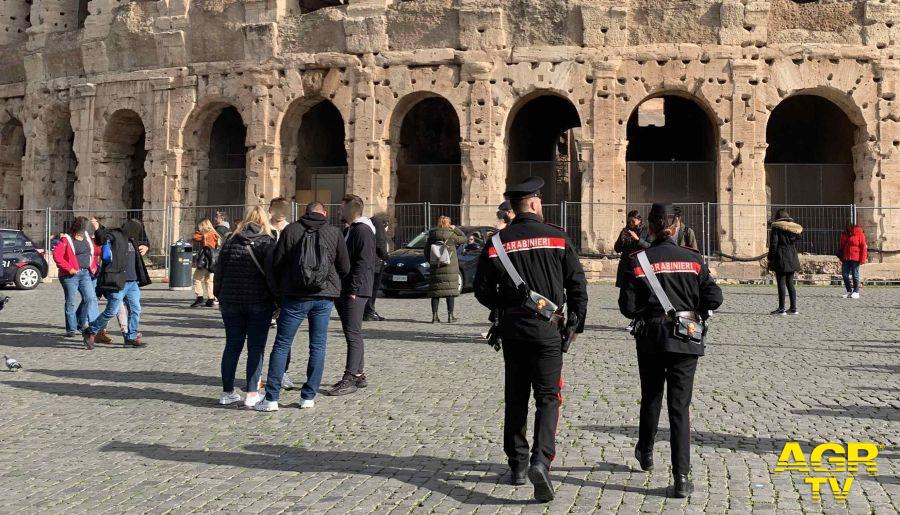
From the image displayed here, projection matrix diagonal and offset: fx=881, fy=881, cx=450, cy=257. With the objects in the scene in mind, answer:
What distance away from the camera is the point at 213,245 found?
14547mm

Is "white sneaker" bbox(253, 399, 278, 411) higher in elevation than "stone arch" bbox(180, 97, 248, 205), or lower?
lower

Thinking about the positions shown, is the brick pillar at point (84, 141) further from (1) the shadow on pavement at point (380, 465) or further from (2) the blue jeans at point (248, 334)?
(1) the shadow on pavement at point (380, 465)

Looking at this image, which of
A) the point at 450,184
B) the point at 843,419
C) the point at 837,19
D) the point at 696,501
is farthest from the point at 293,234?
the point at 837,19

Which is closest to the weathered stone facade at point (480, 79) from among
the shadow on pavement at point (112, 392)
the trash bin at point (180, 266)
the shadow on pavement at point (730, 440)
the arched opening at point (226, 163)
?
the arched opening at point (226, 163)

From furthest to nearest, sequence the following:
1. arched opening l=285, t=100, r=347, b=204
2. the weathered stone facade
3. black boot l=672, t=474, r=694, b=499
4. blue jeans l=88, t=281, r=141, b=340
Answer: arched opening l=285, t=100, r=347, b=204, the weathered stone facade, blue jeans l=88, t=281, r=141, b=340, black boot l=672, t=474, r=694, b=499

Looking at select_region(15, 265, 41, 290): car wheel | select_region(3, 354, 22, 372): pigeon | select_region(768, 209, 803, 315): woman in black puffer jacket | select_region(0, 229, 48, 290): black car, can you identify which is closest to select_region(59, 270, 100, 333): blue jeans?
select_region(3, 354, 22, 372): pigeon

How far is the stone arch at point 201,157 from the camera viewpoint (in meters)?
24.9

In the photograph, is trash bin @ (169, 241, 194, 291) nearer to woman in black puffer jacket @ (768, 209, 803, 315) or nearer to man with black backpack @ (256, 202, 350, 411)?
woman in black puffer jacket @ (768, 209, 803, 315)

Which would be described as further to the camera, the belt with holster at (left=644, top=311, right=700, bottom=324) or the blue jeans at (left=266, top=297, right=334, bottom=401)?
the blue jeans at (left=266, top=297, right=334, bottom=401)

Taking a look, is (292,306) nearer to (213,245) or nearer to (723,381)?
(723,381)

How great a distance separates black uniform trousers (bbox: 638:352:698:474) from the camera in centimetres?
476

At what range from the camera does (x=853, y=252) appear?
16344 mm

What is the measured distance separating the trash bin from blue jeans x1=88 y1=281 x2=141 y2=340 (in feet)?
29.0

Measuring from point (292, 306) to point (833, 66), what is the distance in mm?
18862
